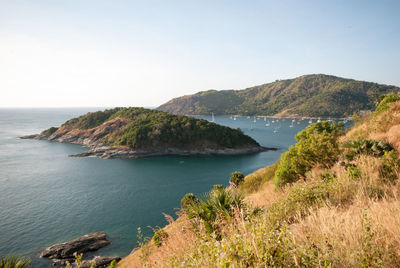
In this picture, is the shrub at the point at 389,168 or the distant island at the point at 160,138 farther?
the distant island at the point at 160,138

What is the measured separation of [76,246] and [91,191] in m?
22.8

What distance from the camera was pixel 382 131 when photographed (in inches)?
578

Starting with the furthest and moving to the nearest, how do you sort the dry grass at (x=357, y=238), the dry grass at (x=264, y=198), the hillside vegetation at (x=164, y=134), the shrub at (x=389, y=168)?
1. the hillside vegetation at (x=164, y=134)
2. the dry grass at (x=264, y=198)
3. the shrub at (x=389, y=168)
4. the dry grass at (x=357, y=238)

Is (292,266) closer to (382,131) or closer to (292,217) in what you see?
(292,217)

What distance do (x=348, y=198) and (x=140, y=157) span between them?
7454 centimetres

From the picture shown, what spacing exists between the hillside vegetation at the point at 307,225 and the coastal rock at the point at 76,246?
23.3 metres

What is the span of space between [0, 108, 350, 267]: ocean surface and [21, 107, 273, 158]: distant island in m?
5.88

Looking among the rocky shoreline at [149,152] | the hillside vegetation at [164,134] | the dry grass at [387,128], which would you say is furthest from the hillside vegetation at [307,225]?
the hillside vegetation at [164,134]

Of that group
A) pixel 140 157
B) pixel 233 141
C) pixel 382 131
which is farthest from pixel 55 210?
pixel 233 141

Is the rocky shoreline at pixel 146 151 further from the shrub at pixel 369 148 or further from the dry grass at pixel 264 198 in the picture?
the shrub at pixel 369 148

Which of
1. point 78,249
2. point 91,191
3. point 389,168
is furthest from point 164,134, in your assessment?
point 389,168

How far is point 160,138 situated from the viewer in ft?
275

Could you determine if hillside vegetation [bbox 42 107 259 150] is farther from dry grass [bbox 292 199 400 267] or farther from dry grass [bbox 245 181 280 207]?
dry grass [bbox 292 199 400 267]

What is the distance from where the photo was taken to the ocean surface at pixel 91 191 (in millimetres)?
29953
